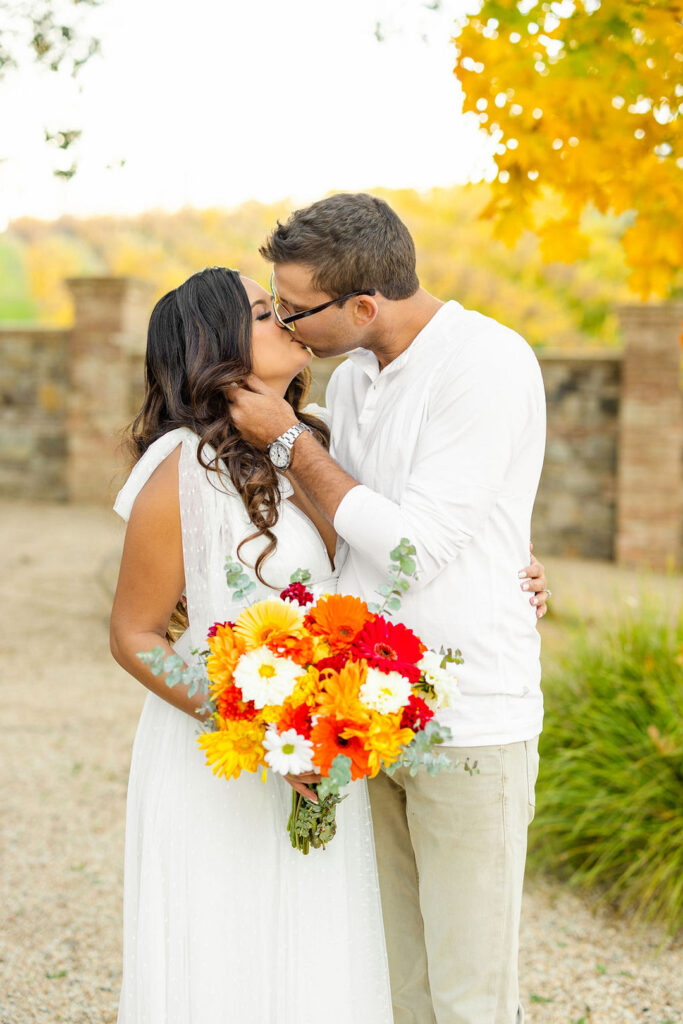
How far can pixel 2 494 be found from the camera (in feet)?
41.8

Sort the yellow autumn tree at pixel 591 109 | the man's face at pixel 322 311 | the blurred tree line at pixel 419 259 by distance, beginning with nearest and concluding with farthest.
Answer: the man's face at pixel 322 311 → the yellow autumn tree at pixel 591 109 → the blurred tree line at pixel 419 259

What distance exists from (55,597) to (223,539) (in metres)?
7.42

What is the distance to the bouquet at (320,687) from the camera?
5.25ft

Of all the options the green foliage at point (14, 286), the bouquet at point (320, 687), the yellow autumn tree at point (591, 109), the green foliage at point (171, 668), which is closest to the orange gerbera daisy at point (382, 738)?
the bouquet at point (320, 687)

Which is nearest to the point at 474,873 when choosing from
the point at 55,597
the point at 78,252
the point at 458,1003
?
the point at 458,1003

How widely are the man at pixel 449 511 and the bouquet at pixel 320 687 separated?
0.21m

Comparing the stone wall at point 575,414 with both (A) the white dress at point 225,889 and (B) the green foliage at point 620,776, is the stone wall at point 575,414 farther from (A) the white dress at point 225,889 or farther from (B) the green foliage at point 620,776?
(A) the white dress at point 225,889

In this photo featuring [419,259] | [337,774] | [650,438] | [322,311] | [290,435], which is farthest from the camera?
[419,259]

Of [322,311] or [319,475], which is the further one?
[322,311]

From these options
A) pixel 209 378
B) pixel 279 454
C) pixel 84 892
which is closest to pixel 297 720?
pixel 279 454

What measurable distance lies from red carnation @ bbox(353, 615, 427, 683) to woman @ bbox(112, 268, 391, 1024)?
17.2 inches

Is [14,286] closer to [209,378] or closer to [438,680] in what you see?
[209,378]

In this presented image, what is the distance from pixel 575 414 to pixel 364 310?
923cm

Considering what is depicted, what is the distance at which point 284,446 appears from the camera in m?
2.05
